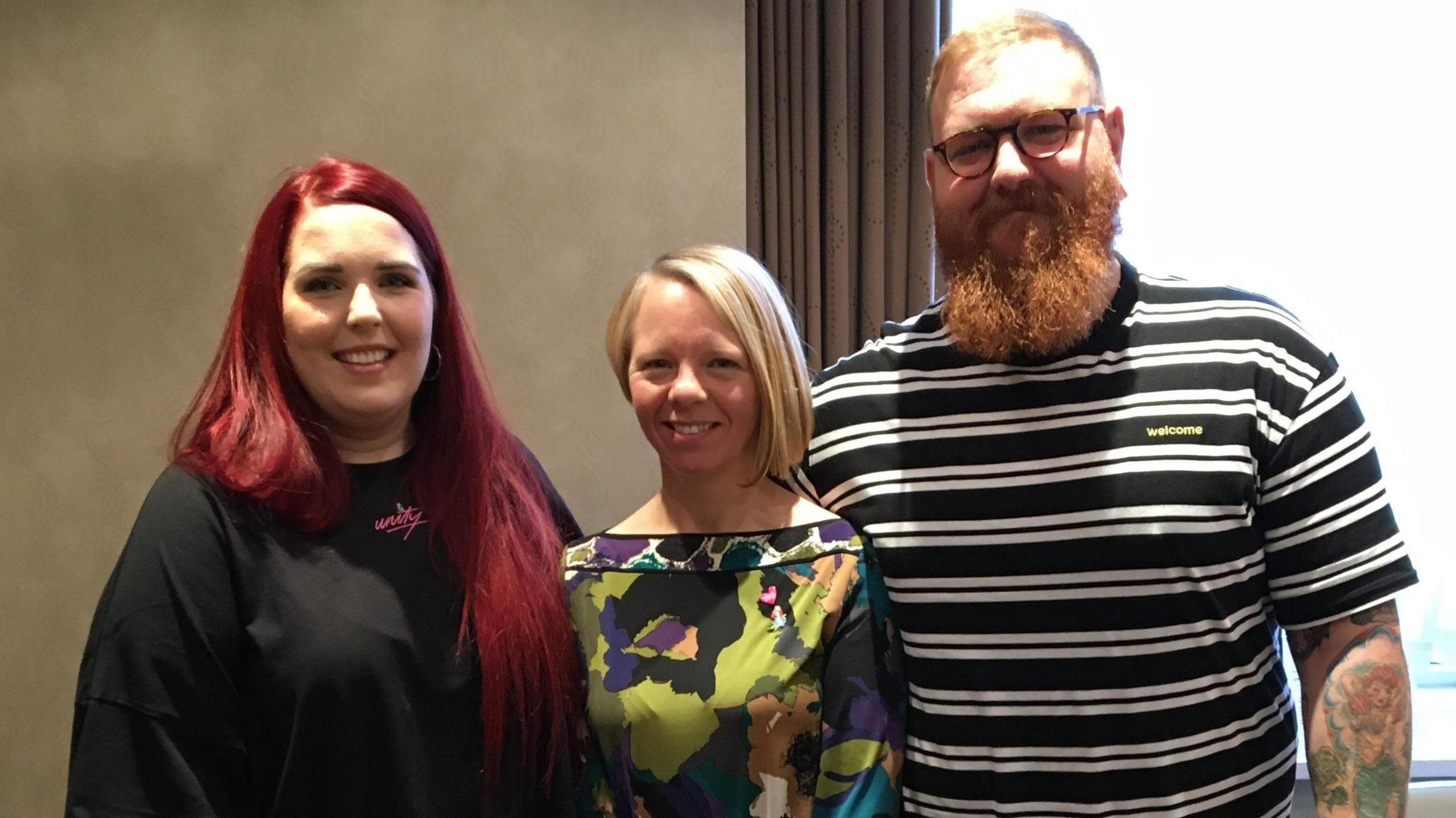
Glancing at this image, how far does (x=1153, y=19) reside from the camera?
238cm

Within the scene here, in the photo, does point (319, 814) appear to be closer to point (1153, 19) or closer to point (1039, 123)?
point (1039, 123)

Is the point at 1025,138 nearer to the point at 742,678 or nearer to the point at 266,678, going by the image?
the point at 742,678

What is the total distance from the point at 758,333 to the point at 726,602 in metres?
0.36

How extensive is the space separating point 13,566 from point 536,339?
1.20m

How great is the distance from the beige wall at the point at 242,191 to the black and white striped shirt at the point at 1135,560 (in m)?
1.01

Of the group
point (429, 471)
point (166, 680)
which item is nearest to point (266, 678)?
point (166, 680)

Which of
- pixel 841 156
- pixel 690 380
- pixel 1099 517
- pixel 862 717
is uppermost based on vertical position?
pixel 841 156

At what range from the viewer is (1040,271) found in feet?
4.24

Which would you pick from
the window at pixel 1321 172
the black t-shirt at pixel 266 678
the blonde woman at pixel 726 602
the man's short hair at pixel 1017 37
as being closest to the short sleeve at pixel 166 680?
the black t-shirt at pixel 266 678

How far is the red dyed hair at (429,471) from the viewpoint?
4.08 ft

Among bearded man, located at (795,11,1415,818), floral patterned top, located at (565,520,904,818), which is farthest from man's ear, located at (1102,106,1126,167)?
floral patterned top, located at (565,520,904,818)

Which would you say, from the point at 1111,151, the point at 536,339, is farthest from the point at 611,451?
the point at 1111,151

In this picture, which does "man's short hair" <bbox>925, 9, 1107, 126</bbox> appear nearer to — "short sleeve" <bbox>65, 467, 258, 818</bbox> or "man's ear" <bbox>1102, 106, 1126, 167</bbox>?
"man's ear" <bbox>1102, 106, 1126, 167</bbox>

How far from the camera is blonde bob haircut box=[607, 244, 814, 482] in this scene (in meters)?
1.31
